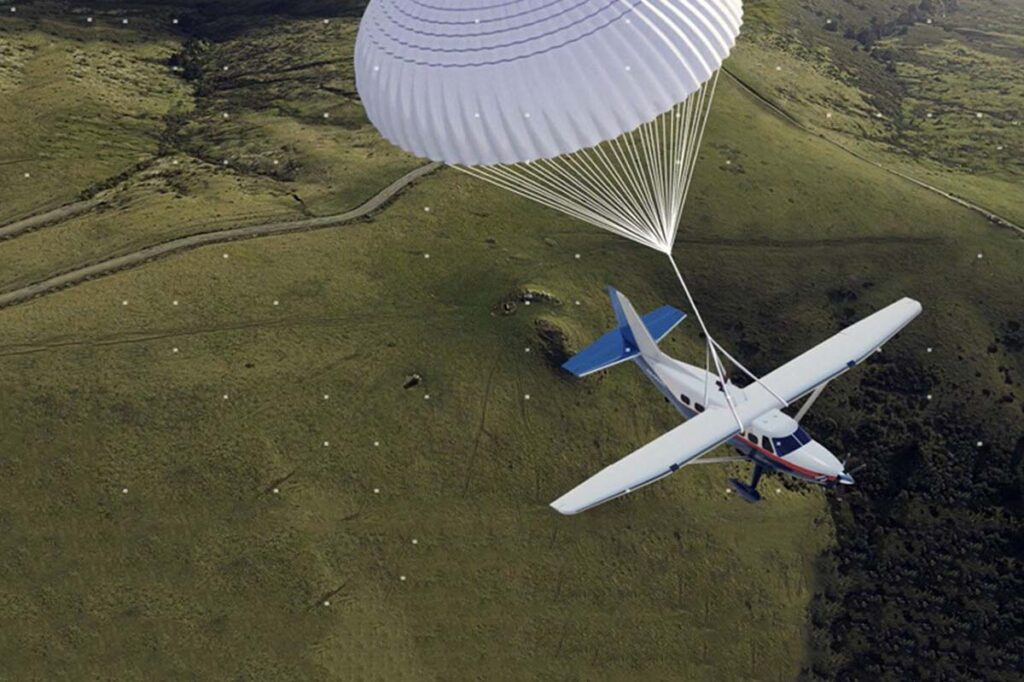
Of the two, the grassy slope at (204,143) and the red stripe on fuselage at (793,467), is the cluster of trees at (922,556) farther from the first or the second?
the grassy slope at (204,143)

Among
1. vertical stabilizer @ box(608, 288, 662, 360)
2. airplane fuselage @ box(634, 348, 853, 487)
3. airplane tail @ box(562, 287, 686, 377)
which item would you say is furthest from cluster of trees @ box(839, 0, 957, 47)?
airplane fuselage @ box(634, 348, 853, 487)

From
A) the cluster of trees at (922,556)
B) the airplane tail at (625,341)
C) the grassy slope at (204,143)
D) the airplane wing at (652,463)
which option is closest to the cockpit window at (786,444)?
the airplane wing at (652,463)

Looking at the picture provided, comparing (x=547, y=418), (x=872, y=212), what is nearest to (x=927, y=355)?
(x=872, y=212)

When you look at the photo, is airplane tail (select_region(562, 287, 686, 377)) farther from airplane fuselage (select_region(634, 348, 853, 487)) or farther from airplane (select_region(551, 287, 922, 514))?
airplane fuselage (select_region(634, 348, 853, 487))

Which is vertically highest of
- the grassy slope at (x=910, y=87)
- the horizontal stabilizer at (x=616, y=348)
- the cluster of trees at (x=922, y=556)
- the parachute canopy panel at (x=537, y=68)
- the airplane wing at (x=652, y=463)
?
the parachute canopy panel at (x=537, y=68)

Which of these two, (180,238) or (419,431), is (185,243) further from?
(419,431)

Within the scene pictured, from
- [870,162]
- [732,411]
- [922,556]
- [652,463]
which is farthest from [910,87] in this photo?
[652,463]

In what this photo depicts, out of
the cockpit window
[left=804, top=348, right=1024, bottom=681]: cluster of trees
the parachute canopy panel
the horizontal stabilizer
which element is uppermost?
the parachute canopy panel
